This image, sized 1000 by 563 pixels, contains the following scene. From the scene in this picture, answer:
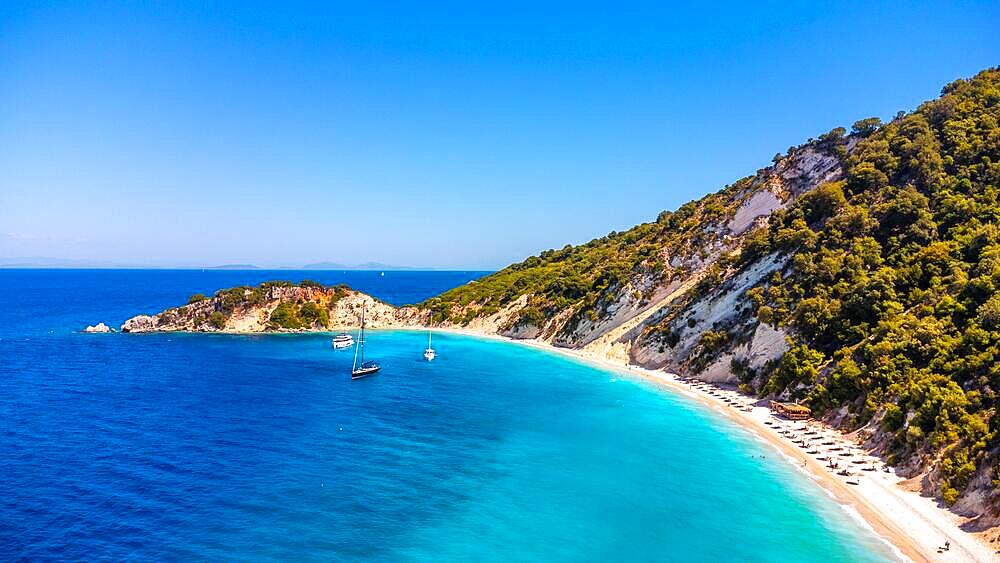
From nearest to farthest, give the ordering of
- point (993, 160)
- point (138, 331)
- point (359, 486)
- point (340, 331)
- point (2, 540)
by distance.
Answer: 1. point (2, 540)
2. point (359, 486)
3. point (993, 160)
4. point (138, 331)
5. point (340, 331)

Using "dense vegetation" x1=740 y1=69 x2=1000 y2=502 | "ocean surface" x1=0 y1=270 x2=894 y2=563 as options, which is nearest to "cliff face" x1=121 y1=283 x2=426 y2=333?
"ocean surface" x1=0 y1=270 x2=894 y2=563

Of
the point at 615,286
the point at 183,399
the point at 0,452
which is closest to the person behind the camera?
the point at 0,452

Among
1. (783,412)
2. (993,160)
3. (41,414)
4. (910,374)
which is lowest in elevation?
(41,414)

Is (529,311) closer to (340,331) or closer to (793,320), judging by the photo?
(340,331)

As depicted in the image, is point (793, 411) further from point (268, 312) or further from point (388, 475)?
point (268, 312)

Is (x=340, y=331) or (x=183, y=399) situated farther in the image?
(x=340, y=331)

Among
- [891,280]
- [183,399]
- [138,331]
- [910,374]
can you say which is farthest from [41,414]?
[891,280]
